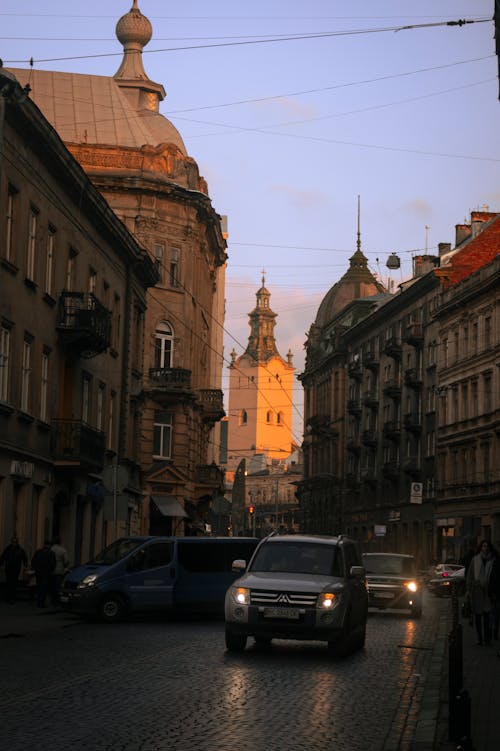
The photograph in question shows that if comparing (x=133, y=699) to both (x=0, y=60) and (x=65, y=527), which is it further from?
(x=65, y=527)

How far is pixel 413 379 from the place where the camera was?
3206 inches

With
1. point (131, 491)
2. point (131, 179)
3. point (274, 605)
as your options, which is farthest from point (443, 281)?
point (274, 605)

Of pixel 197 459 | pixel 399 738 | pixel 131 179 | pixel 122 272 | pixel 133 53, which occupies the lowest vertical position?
pixel 399 738

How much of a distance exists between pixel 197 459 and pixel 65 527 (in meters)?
25.7

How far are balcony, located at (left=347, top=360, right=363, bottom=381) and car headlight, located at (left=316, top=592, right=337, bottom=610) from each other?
79.7 meters

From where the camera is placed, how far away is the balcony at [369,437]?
91.7m

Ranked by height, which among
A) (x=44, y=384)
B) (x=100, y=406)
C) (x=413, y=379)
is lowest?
(x=44, y=384)

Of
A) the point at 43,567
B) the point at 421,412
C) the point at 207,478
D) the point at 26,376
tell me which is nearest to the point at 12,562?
the point at 43,567

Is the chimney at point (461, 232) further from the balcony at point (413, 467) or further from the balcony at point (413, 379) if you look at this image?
the balcony at point (413, 467)

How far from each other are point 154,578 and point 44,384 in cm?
947

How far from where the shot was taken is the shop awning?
188 ft

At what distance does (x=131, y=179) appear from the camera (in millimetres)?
56938

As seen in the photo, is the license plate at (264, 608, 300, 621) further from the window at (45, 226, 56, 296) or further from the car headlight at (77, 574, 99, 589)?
the window at (45, 226, 56, 296)

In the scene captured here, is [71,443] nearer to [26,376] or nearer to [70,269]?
[26,376]
